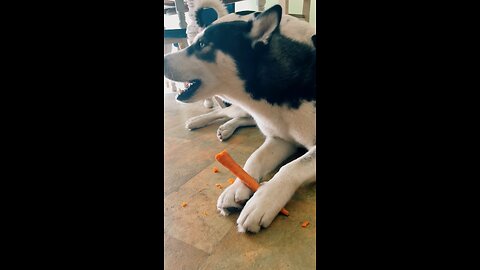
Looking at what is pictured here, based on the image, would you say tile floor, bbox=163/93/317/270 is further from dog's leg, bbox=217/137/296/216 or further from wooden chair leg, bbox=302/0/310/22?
wooden chair leg, bbox=302/0/310/22

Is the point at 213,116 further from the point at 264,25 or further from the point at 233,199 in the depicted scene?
the point at 233,199

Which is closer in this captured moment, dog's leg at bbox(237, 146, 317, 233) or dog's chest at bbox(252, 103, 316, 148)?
dog's leg at bbox(237, 146, 317, 233)

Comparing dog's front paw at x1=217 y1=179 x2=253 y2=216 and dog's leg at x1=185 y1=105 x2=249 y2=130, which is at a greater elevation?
dog's front paw at x1=217 y1=179 x2=253 y2=216

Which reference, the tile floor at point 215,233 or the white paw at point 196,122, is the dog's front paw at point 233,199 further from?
the white paw at point 196,122

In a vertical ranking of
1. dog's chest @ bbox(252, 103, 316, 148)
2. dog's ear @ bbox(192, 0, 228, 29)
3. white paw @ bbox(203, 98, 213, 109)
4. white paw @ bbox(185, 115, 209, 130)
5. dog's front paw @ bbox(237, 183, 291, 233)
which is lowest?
white paw @ bbox(185, 115, 209, 130)

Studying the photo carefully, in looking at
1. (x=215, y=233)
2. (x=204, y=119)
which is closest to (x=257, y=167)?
(x=215, y=233)

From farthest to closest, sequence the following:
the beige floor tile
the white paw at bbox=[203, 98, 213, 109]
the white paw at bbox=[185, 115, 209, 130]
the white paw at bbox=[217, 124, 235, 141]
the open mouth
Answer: the white paw at bbox=[203, 98, 213, 109] < the white paw at bbox=[185, 115, 209, 130] < the white paw at bbox=[217, 124, 235, 141] < the open mouth < the beige floor tile

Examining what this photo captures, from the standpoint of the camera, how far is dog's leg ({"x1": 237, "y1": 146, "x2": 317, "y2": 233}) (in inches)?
26.0

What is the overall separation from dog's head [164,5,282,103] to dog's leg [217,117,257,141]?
368 millimetres

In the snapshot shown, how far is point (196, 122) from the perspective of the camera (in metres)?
1.54

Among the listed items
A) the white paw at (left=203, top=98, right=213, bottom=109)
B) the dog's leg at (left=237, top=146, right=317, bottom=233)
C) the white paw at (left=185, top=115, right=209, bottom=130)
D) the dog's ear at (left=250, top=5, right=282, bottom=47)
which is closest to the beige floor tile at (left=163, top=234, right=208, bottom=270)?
the dog's leg at (left=237, top=146, right=317, bottom=233)

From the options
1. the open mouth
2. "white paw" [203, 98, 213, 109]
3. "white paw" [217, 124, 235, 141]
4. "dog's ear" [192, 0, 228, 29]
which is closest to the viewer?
"dog's ear" [192, 0, 228, 29]

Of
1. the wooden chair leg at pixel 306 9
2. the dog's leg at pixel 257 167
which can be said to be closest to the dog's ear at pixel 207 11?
the wooden chair leg at pixel 306 9
